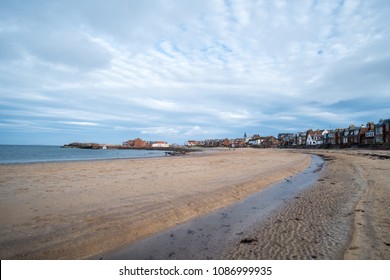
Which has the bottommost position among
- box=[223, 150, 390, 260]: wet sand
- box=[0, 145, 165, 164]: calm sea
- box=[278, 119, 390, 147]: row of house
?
box=[0, 145, 165, 164]: calm sea

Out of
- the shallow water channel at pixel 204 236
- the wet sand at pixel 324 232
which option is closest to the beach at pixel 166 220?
the wet sand at pixel 324 232

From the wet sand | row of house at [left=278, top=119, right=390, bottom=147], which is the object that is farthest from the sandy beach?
row of house at [left=278, top=119, right=390, bottom=147]

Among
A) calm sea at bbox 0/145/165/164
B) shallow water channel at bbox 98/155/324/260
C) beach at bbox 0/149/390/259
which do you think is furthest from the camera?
calm sea at bbox 0/145/165/164

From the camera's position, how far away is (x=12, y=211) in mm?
6863

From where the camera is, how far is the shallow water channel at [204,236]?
187 inches

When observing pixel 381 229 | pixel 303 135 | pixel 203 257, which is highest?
pixel 303 135

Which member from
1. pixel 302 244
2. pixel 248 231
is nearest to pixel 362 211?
pixel 302 244

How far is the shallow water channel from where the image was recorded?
475cm

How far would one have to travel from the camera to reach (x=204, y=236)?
5.66 meters

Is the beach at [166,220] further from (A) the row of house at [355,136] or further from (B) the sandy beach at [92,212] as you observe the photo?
(A) the row of house at [355,136]

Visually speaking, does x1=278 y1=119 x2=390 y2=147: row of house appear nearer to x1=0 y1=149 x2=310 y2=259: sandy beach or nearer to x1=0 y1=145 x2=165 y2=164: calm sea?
x1=0 y1=145 x2=165 y2=164: calm sea

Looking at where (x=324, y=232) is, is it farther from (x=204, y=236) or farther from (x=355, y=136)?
(x=355, y=136)
